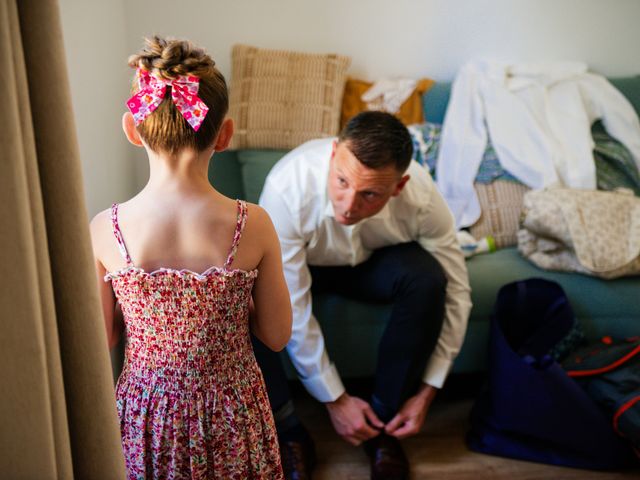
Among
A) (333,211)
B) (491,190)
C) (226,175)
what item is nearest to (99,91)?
(226,175)

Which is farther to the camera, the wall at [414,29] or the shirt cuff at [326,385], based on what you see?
the wall at [414,29]

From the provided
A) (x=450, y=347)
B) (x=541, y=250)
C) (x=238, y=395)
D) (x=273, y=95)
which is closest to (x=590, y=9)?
(x=541, y=250)

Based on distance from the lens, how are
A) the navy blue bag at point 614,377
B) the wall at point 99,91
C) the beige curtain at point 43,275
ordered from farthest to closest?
the navy blue bag at point 614,377 < the wall at point 99,91 < the beige curtain at point 43,275

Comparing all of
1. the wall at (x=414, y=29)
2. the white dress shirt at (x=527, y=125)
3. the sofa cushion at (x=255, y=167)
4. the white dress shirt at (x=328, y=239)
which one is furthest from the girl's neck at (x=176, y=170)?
the wall at (x=414, y=29)

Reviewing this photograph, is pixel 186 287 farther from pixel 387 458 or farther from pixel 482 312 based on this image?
pixel 482 312

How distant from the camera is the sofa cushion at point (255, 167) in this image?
7.35ft

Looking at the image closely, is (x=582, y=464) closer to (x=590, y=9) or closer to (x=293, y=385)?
(x=293, y=385)

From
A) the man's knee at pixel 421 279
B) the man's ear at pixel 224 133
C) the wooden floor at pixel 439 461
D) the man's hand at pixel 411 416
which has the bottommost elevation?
the wooden floor at pixel 439 461

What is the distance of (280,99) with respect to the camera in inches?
91.9

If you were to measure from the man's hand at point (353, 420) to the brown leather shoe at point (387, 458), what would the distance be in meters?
0.03

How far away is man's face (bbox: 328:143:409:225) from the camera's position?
152cm

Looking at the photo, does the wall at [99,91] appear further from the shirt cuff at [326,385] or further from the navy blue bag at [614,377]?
the navy blue bag at [614,377]

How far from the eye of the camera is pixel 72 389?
0.77 metres

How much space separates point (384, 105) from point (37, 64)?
6.24 ft
